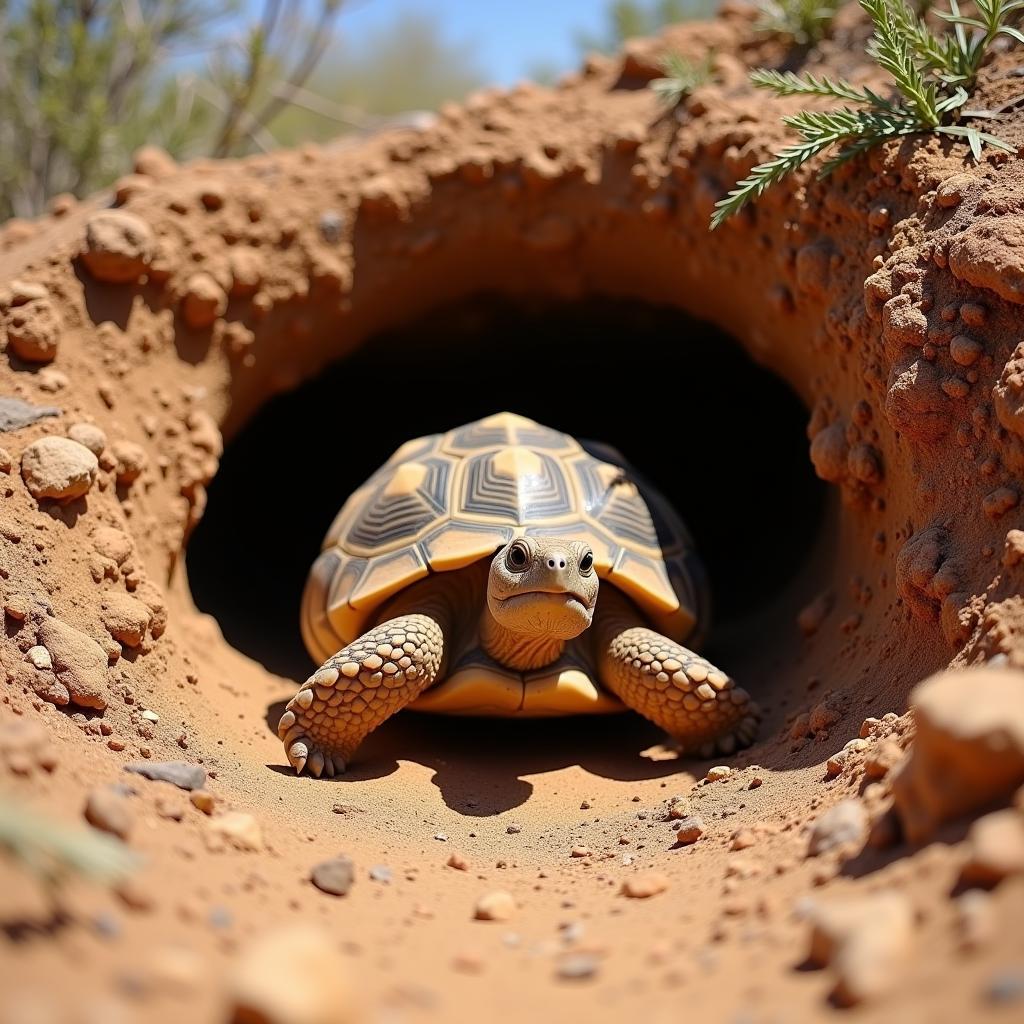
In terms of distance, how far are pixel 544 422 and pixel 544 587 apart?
4173 millimetres

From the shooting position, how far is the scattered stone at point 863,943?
1657mm

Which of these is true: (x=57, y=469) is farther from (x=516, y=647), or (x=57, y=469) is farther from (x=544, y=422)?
(x=544, y=422)

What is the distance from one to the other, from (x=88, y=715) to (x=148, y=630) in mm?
599

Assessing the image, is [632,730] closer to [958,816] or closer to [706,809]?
[706,809]

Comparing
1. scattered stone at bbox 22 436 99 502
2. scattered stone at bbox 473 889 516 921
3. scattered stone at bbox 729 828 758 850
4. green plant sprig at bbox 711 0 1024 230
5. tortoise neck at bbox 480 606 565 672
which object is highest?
green plant sprig at bbox 711 0 1024 230

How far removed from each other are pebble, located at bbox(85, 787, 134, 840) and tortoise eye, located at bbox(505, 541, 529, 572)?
1.69 m

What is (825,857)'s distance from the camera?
2.35 metres

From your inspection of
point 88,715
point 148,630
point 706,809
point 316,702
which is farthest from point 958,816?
point 148,630

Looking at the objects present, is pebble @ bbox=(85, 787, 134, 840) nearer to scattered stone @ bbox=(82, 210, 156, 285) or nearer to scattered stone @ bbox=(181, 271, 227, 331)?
scattered stone @ bbox=(82, 210, 156, 285)

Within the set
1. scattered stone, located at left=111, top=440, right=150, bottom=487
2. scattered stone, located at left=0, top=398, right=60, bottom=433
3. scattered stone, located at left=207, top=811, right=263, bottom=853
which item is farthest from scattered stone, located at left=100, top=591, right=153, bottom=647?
scattered stone, located at left=207, top=811, right=263, bottom=853

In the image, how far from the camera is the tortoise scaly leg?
3.69 meters

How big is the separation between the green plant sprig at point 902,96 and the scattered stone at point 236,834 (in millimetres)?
2776

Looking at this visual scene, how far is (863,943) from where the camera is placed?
172cm

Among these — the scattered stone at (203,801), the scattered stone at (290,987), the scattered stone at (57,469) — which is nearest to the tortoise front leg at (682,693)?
the scattered stone at (203,801)
